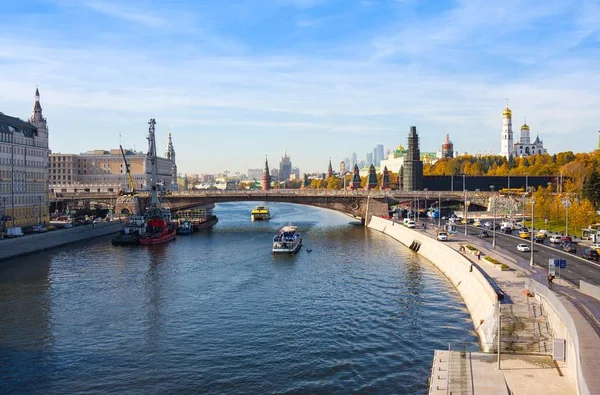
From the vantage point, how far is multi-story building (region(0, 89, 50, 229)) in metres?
94.5

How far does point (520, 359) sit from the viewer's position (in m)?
32.4

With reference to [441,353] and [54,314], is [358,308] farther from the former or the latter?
[54,314]

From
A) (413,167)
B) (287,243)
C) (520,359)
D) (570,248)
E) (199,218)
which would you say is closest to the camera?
(520,359)

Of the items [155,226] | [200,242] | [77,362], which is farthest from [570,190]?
[77,362]

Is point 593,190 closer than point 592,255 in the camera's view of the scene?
No

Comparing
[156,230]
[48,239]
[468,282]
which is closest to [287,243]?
[156,230]

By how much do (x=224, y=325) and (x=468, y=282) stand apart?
72.1ft

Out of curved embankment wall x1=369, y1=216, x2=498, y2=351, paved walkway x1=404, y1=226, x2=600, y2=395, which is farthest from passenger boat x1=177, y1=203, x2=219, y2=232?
paved walkway x1=404, y1=226, x2=600, y2=395

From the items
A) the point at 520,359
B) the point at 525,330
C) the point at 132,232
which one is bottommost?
the point at 520,359

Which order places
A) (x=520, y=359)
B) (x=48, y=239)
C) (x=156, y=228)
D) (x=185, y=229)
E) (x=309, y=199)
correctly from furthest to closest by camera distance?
(x=309, y=199) → (x=185, y=229) → (x=156, y=228) → (x=48, y=239) → (x=520, y=359)

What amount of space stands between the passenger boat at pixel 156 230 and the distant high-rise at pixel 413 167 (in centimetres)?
9266

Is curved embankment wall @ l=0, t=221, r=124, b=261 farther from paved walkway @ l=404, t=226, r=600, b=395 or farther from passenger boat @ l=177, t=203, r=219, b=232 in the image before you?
paved walkway @ l=404, t=226, r=600, b=395

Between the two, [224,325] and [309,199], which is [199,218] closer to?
[309,199]

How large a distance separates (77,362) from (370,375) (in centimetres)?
1771
